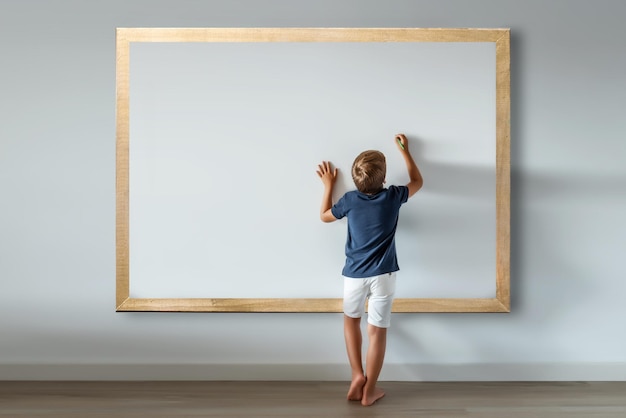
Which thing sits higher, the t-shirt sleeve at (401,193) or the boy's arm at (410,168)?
the boy's arm at (410,168)

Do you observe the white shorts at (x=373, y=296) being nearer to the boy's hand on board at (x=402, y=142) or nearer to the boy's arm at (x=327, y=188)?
the boy's arm at (x=327, y=188)

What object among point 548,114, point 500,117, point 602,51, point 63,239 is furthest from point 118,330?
point 602,51

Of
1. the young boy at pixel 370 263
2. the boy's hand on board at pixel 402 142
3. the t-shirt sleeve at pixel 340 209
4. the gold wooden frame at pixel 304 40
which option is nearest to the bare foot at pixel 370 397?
the young boy at pixel 370 263

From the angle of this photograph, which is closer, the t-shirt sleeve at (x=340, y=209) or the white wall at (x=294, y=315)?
the t-shirt sleeve at (x=340, y=209)

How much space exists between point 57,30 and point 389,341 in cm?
191

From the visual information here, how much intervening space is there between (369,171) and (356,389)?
842mm

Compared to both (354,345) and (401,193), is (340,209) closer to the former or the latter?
(401,193)

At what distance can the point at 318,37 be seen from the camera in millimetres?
2549

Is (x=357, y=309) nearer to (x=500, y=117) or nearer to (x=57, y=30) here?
(x=500, y=117)

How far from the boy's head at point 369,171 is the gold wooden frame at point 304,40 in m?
0.50

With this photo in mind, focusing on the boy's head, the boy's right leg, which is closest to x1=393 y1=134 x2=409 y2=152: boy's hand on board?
the boy's head

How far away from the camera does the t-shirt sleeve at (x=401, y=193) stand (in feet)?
7.94

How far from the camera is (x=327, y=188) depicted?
2.54 m

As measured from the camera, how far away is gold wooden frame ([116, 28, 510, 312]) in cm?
255
